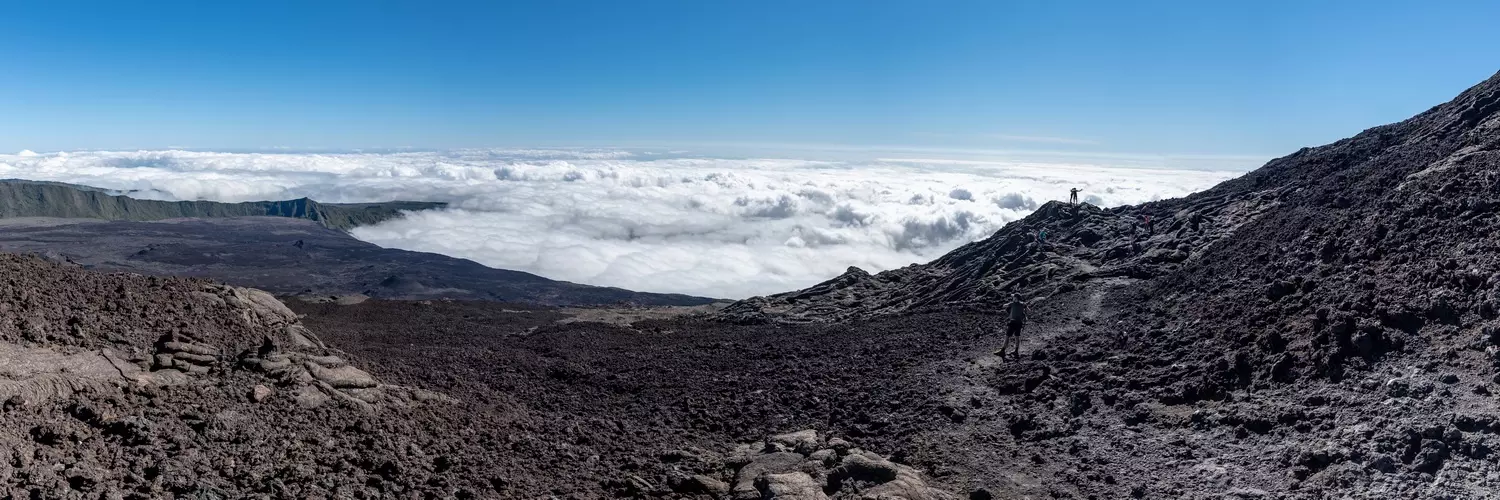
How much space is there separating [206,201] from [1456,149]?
773 ft

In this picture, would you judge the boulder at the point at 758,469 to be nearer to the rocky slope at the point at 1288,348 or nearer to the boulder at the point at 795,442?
the boulder at the point at 795,442

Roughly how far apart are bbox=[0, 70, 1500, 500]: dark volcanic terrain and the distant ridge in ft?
622

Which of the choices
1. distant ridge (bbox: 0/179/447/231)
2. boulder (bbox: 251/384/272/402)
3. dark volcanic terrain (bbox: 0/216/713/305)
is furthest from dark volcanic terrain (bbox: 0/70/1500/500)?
distant ridge (bbox: 0/179/447/231)

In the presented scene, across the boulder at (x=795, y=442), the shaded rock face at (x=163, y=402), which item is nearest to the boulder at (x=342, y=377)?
the shaded rock face at (x=163, y=402)

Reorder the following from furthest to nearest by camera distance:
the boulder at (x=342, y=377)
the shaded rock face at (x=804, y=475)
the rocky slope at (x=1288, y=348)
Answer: the boulder at (x=342, y=377)
the shaded rock face at (x=804, y=475)
the rocky slope at (x=1288, y=348)

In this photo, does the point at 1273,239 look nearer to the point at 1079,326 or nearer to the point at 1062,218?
the point at 1079,326

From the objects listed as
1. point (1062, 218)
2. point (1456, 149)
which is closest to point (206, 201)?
point (1062, 218)

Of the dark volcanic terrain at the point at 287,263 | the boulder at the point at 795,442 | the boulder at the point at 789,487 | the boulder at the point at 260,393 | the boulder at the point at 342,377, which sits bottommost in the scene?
the dark volcanic terrain at the point at 287,263

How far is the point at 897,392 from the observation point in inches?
→ 634

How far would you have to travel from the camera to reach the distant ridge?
162m

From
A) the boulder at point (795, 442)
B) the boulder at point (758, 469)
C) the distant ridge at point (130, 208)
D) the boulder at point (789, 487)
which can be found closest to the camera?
the boulder at point (789, 487)

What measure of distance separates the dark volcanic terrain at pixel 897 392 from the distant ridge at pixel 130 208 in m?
189

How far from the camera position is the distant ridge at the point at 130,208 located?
16248cm

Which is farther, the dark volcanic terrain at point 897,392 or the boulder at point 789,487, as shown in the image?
the boulder at point 789,487
